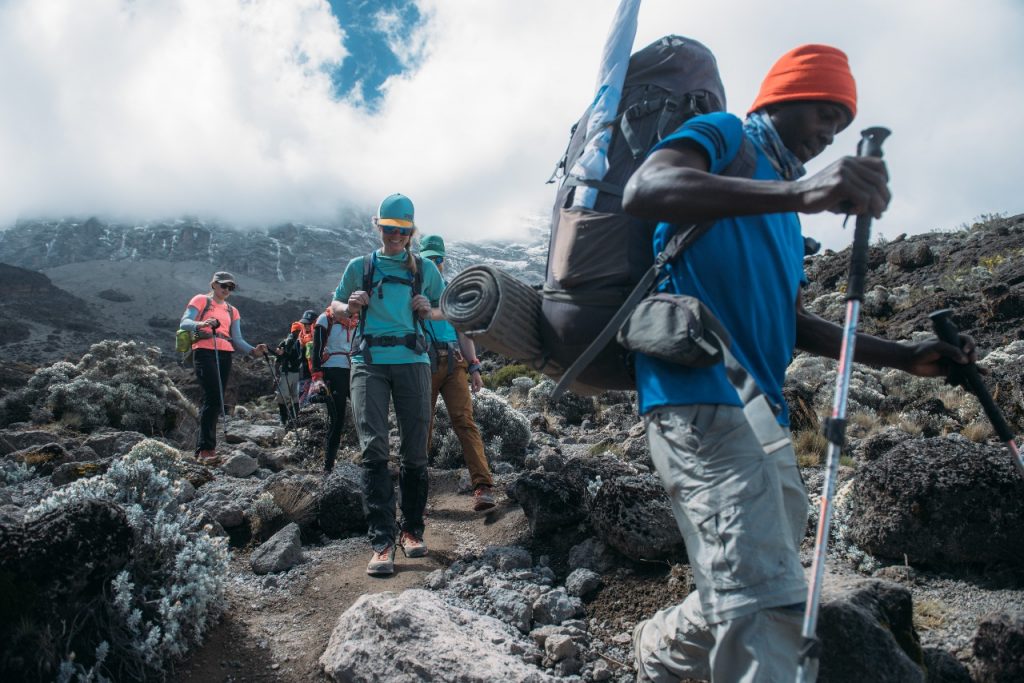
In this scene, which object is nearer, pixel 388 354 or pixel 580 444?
pixel 388 354

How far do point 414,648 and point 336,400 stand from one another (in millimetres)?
4678

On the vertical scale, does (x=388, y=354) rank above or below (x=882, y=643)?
above

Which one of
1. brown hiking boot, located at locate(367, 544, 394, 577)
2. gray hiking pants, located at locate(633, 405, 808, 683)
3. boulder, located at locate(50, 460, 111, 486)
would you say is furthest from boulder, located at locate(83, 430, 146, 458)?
gray hiking pants, located at locate(633, 405, 808, 683)

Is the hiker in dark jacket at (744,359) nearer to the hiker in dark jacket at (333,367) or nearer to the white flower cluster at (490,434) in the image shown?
the white flower cluster at (490,434)

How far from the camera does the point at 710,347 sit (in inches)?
73.4

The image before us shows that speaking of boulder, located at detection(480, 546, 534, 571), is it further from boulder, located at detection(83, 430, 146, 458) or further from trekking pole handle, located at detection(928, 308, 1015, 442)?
boulder, located at detection(83, 430, 146, 458)

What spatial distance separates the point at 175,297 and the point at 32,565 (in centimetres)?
6604

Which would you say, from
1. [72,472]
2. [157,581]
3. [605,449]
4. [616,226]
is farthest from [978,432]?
[72,472]

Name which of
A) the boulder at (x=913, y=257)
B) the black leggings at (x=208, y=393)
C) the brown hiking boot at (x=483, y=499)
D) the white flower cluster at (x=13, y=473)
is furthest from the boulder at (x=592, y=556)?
the boulder at (x=913, y=257)

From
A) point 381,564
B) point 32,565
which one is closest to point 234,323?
point 381,564

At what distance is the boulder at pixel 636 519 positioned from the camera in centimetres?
A: 400

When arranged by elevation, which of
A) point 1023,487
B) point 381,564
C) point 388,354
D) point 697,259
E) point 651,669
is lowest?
point 381,564

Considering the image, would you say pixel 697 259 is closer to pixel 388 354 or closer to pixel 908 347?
pixel 908 347

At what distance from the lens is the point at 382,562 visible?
4.41 metres
